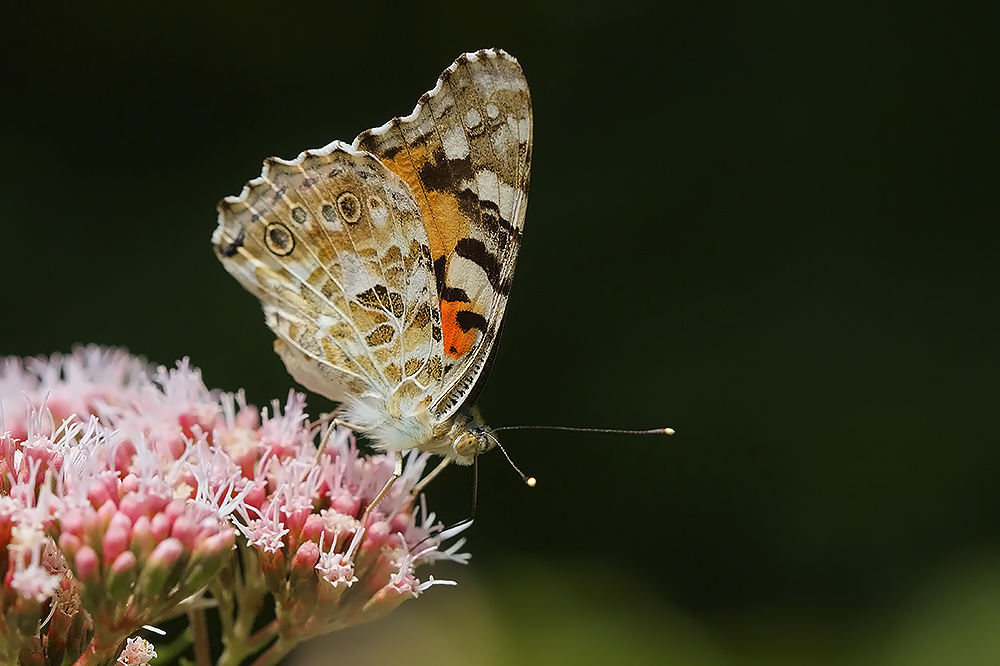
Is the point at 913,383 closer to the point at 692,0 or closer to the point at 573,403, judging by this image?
the point at 573,403

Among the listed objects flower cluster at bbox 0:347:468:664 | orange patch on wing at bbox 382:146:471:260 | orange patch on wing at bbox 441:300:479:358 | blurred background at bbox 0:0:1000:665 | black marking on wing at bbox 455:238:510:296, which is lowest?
flower cluster at bbox 0:347:468:664

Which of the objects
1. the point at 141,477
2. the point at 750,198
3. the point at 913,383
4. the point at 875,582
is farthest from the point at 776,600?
the point at 141,477

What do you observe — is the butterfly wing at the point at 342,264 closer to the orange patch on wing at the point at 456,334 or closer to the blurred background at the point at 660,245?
the orange patch on wing at the point at 456,334

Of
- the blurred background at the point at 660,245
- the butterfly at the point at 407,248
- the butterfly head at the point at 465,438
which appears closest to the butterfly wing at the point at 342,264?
the butterfly at the point at 407,248

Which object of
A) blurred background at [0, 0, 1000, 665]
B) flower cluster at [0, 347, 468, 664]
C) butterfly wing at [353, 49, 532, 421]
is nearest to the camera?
flower cluster at [0, 347, 468, 664]

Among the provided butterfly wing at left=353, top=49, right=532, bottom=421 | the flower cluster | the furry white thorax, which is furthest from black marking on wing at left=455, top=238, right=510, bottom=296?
the flower cluster

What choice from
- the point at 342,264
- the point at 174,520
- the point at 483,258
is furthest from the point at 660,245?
the point at 174,520

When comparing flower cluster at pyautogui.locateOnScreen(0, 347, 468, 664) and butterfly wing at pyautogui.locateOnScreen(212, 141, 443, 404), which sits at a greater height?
butterfly wing at pyautogui.locateOnScreen(212, 141, 443, 404)

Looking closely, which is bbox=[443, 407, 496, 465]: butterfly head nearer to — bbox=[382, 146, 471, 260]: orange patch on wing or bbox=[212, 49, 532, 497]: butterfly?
bbox=[212, 49, 532, 497]: butterfly
